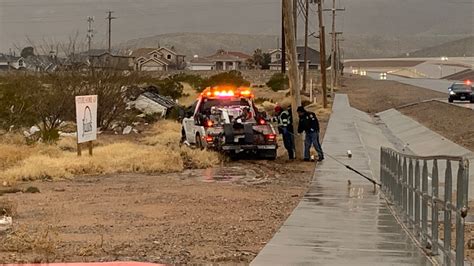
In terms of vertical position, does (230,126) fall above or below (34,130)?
above

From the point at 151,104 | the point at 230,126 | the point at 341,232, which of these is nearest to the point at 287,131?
the point at 230,126

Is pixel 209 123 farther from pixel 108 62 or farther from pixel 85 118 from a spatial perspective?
pixel 108 62

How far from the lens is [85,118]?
2523cm

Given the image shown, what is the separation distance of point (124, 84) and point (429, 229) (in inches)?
1152

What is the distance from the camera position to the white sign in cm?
2444

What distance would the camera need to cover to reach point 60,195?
1786cm

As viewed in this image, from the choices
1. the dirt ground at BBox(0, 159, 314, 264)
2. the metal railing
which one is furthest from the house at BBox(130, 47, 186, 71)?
the metal railing

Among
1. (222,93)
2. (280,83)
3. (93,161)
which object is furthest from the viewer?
(280,83)

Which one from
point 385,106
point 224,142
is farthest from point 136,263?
point 385,106

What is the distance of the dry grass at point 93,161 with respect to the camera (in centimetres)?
2147

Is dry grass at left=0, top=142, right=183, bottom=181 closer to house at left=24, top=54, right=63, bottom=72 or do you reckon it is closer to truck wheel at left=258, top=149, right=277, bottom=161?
truck wheel at left=258, top=149, right=277, bottom=161

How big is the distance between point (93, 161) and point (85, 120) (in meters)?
2.26

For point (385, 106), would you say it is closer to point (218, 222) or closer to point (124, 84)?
point (124, 84)

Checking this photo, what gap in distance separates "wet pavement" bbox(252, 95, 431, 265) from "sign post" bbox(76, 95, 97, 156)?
6863 mm
